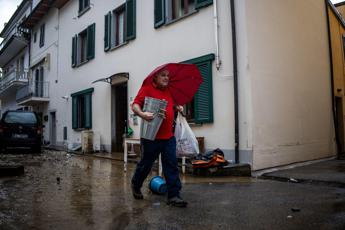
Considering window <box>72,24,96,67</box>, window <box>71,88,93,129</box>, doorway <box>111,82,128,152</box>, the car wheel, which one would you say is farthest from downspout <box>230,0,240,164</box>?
the car wheel

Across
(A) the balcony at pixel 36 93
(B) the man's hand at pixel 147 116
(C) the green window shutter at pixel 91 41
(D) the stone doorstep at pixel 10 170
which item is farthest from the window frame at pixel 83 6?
(B) the man's hand at pixel 147 116

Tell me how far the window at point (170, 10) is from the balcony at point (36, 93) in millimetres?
12101

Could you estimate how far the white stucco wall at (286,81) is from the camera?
8.47m

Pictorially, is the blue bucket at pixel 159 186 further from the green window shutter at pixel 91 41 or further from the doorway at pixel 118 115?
the green window shutter at pixel 91 41

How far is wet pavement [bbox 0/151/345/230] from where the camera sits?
3.68 metres

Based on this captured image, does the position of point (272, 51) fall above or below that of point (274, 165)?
above

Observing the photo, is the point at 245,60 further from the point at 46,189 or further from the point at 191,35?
the point at 46,189

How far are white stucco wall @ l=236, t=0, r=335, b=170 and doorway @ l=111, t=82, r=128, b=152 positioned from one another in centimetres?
647

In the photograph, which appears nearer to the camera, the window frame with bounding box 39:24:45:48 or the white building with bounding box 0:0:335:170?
the white building with bounding box 0:0:335:170

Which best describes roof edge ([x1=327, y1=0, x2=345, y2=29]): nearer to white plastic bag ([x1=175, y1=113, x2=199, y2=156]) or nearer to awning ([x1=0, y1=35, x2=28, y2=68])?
white plastic bag ([x1=175, y1=113, x2=199, y2=156])

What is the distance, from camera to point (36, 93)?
73.6ft

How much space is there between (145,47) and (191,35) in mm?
2440

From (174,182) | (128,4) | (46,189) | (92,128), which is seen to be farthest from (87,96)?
(174,182)

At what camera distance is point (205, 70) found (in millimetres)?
9297
